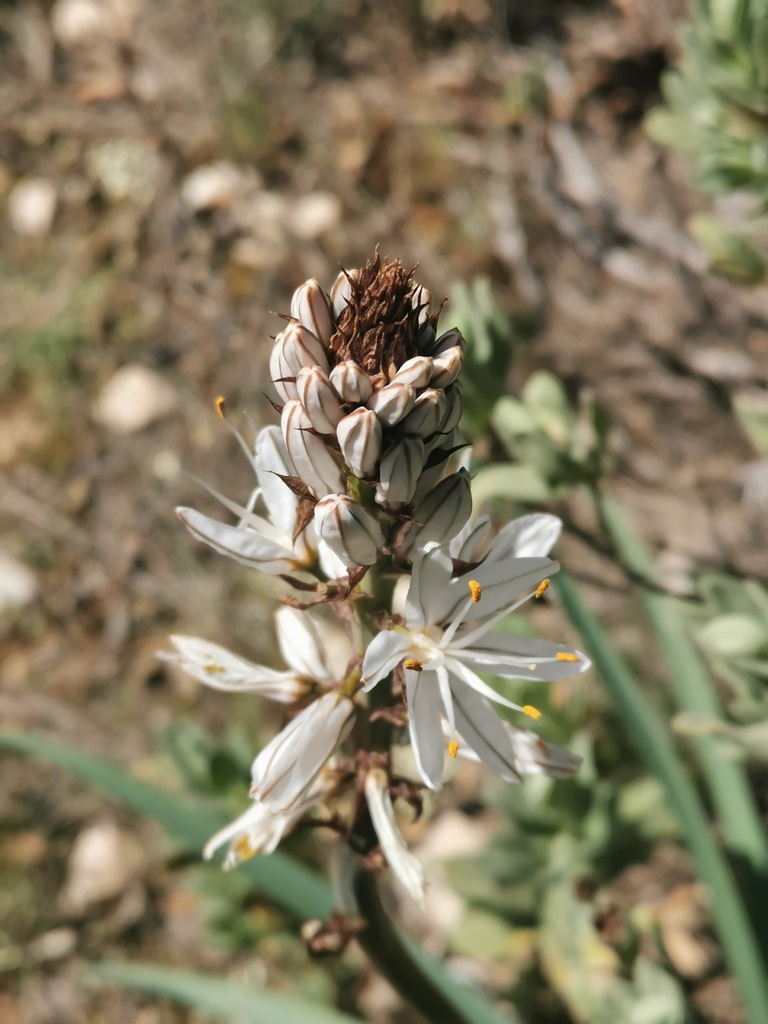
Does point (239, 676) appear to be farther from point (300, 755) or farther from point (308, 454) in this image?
point (308, 454)

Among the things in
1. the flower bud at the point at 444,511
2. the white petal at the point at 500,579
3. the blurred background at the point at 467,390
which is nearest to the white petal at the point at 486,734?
the white petal at the point at 500,579

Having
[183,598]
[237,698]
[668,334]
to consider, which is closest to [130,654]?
[183,598]

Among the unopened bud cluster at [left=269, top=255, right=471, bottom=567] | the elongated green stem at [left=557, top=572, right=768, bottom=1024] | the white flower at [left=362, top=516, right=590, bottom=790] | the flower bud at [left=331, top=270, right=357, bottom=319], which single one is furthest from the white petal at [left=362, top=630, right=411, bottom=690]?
the elongated green stem at [left=557, top=572, right=768, bottom=1024]

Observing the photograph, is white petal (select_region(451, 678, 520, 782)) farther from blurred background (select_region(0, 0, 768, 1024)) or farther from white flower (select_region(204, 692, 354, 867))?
blurred background (select_region(0, 0, 768, 1024))

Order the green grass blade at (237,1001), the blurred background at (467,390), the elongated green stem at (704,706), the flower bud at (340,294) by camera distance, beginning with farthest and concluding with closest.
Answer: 1. the blurred background at (467,390)
2. the elongated green stem at (704,706)
3. the green grass blade at (237,1001)
4. the flower bud at (340,294)

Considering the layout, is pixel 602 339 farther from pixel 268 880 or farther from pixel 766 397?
pixel 268 880

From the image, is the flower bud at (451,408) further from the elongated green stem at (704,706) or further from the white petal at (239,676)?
the elongated green stem at (704,706)

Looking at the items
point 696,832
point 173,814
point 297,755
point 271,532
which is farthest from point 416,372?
point 696,832
